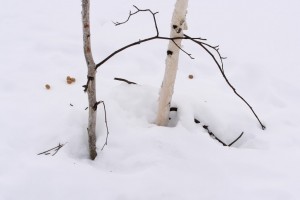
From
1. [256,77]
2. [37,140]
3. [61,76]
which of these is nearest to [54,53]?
[61,76]

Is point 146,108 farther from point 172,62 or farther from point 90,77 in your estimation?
point 90,77

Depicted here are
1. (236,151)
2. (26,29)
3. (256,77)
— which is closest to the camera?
(236,151)

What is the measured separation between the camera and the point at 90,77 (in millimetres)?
2127

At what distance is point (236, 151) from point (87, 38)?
47.2 inches

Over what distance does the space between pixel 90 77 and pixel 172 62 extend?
542mm

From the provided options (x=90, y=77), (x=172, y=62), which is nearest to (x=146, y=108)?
(x=172, y=62)

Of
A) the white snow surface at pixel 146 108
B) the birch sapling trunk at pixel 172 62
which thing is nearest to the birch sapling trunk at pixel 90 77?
the white snow surface at pixel 146 108

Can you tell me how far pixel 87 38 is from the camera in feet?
6.69

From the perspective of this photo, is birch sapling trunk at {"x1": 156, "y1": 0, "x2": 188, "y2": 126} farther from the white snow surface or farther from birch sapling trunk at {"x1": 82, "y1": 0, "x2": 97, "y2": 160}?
birch sapling trunk at {"x1": 82, "y1": 0, "x2": 97, "y2": 160}

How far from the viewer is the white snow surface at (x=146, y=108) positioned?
84.0 inches

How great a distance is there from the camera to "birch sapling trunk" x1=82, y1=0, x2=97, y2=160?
198cm

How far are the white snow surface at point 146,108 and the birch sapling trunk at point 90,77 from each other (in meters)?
0.10

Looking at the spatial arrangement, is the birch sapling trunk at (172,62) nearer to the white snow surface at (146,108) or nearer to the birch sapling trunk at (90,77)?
the white snow surface at (146,108)

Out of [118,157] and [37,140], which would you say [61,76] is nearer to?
[37,140]
